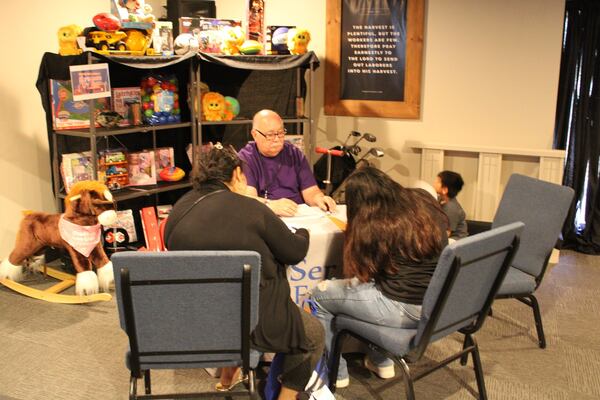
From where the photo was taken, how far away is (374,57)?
479 centimetres

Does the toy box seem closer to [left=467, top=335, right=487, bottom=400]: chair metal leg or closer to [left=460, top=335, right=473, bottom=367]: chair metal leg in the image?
[left=460, top=335, right=473, bottom=367]: chair metal leg

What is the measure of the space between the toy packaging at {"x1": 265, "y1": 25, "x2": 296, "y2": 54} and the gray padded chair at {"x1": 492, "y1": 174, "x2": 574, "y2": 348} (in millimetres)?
2030

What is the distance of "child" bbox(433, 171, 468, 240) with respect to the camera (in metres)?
3.87

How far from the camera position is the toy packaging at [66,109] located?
378 cm

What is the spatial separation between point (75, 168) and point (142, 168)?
1.61 feet

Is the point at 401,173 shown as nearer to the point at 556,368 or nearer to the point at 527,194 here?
the point at 527,194

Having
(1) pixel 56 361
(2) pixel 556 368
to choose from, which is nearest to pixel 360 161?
(2) pixel 556 368

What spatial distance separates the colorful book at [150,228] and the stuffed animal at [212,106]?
29.8 inches

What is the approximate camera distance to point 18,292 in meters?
3.70

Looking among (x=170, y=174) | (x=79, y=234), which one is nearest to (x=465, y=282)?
(x=79, y=234)

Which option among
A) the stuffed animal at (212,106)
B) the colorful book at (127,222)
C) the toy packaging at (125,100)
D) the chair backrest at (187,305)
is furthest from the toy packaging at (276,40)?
the chair backrest at (187,305)

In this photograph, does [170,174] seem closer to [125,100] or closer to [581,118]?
[125,100]

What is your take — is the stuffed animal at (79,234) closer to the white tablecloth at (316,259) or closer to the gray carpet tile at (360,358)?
the gray carpet tile at (360,358)

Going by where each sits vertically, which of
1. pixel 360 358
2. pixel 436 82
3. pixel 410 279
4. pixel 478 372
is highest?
pixel 436 82
